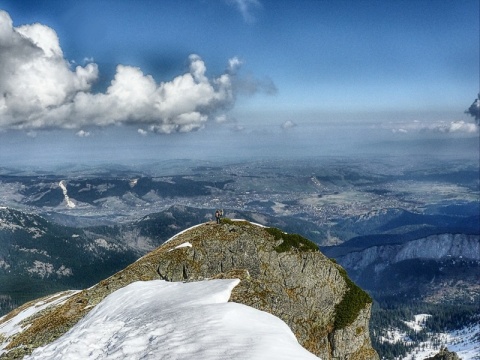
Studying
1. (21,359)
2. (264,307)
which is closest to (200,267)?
(264,307)

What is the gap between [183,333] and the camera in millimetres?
22469

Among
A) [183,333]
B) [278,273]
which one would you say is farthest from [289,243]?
[183,333]

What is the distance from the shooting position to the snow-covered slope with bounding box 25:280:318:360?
19.5 m

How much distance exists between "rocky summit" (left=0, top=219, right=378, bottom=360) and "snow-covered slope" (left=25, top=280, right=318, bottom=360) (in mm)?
22886

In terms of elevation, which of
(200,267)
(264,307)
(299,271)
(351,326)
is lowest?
(351,326)

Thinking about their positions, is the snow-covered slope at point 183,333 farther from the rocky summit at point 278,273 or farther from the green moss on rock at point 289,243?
the green moss on rock at point 289,243

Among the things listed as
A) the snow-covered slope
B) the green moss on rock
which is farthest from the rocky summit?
the snow-covered slope

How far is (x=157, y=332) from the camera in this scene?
23641 millimetres

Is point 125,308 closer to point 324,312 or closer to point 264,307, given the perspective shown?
point 264,307

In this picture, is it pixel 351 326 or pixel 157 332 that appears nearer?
pixel 157 332

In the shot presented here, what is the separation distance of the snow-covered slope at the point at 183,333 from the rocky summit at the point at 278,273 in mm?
22886

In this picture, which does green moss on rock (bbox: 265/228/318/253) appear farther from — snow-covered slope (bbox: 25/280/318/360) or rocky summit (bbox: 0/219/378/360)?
snow-covered slope (bbox: 25/280/318/360)

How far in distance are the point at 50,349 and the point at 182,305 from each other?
9.52 meters

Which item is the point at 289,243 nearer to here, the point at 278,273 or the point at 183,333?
the point at 278,273
